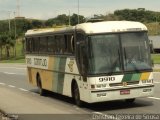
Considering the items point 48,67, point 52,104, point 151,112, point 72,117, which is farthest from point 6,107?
point 151,112

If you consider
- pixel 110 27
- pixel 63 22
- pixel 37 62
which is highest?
pixel 110 27

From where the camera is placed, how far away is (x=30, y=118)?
14664 mm

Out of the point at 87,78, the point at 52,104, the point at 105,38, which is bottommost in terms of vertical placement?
the point at 52,104

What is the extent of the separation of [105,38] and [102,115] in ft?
8.42

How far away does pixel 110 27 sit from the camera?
15.8 meters

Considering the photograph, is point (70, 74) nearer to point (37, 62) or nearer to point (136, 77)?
point (136, 77)

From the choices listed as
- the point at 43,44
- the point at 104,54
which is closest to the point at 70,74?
the point at 104,54

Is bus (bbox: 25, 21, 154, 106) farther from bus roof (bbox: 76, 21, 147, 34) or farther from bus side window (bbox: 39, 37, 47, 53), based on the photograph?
bus side window (bbox: 39, 37, 47, 53)

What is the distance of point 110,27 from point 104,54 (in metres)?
0.87

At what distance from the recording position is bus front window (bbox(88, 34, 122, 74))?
15373 millimetres

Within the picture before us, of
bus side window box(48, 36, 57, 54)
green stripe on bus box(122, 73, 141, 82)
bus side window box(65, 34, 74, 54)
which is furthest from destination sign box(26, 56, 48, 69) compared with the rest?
green stripe on bus box(122, 73, 141, 82)

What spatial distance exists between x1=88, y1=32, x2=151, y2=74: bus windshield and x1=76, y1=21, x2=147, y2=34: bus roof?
0.49ft

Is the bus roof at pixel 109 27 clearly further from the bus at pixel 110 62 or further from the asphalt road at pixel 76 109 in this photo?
the asphalt road at pixel 76 109

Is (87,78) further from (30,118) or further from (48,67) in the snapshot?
(48,67)
